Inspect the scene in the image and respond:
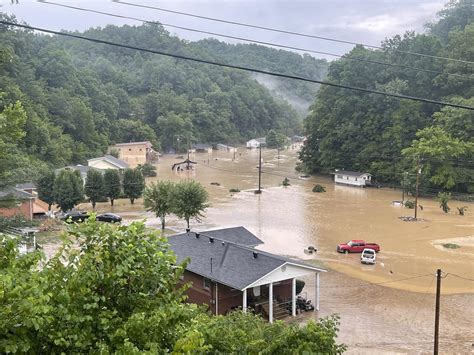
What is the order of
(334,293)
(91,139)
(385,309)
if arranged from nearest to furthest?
(385,309), (334,293), (91,139)

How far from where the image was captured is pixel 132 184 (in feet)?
127

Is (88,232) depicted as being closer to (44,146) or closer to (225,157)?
(44,146)

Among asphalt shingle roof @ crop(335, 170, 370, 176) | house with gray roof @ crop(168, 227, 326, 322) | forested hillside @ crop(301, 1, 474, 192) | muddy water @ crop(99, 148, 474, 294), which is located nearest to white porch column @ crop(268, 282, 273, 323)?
house with gray roof @ crop(168, 227, 326, 322)

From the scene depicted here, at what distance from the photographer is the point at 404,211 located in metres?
38.8

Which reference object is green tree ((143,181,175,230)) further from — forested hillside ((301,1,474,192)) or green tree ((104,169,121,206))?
forested hillside ((301,1,474,192))

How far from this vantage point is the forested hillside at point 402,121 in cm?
4594

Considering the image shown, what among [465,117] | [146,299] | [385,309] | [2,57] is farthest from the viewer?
[465,117]

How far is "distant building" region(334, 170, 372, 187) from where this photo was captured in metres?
51.8

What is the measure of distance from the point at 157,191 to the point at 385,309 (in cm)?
1610

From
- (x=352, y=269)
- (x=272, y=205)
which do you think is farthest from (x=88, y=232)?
(x=272, y=205)

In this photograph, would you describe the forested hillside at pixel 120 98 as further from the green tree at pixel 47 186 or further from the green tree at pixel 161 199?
the green tree at pixel 161 199

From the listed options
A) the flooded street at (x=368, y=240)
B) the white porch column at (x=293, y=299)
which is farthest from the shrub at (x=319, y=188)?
the white porch column at (x=293, y=299)

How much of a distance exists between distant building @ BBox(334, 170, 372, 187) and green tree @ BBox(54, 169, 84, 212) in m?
28.4

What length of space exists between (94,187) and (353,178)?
1067 inches
